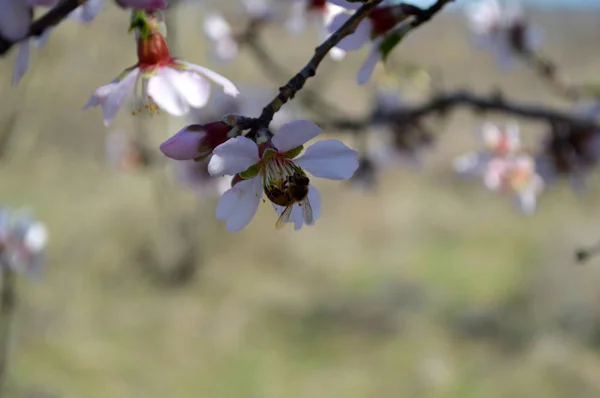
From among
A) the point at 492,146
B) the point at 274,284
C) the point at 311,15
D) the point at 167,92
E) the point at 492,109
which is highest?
the point at 167,92

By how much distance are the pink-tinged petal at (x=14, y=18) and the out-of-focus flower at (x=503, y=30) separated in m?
1.12

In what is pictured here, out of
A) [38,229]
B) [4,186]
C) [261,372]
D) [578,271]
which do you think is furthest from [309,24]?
[4,186]

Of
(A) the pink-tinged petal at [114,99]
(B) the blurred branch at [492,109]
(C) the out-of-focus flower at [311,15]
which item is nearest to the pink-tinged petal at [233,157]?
(A) the pink-tinged petal at [114,99]

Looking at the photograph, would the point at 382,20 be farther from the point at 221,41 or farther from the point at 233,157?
the point at 221,41

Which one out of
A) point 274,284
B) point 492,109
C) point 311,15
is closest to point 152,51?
point 311,15

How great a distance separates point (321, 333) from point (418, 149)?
2.03 metres

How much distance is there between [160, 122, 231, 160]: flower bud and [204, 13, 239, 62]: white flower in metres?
0.98

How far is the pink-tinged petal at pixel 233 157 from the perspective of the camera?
1.03ft

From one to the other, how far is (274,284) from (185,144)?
11.1 feet

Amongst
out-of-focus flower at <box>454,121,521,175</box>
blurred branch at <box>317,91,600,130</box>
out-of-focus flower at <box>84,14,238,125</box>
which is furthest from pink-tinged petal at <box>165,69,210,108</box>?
out-of-focus flower at <box>454,121,521,175</box>

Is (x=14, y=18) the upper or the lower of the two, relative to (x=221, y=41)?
upper

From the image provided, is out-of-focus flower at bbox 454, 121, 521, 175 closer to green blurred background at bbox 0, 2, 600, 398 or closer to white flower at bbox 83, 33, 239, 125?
green blurred background at bbox 0, 2, 600, 398

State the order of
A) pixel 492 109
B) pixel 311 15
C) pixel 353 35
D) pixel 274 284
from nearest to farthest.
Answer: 1. pixel 353 35
2. pixel 311 15
3. pixel 492 109
4. pixel 274 284

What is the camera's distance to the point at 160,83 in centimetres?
41
